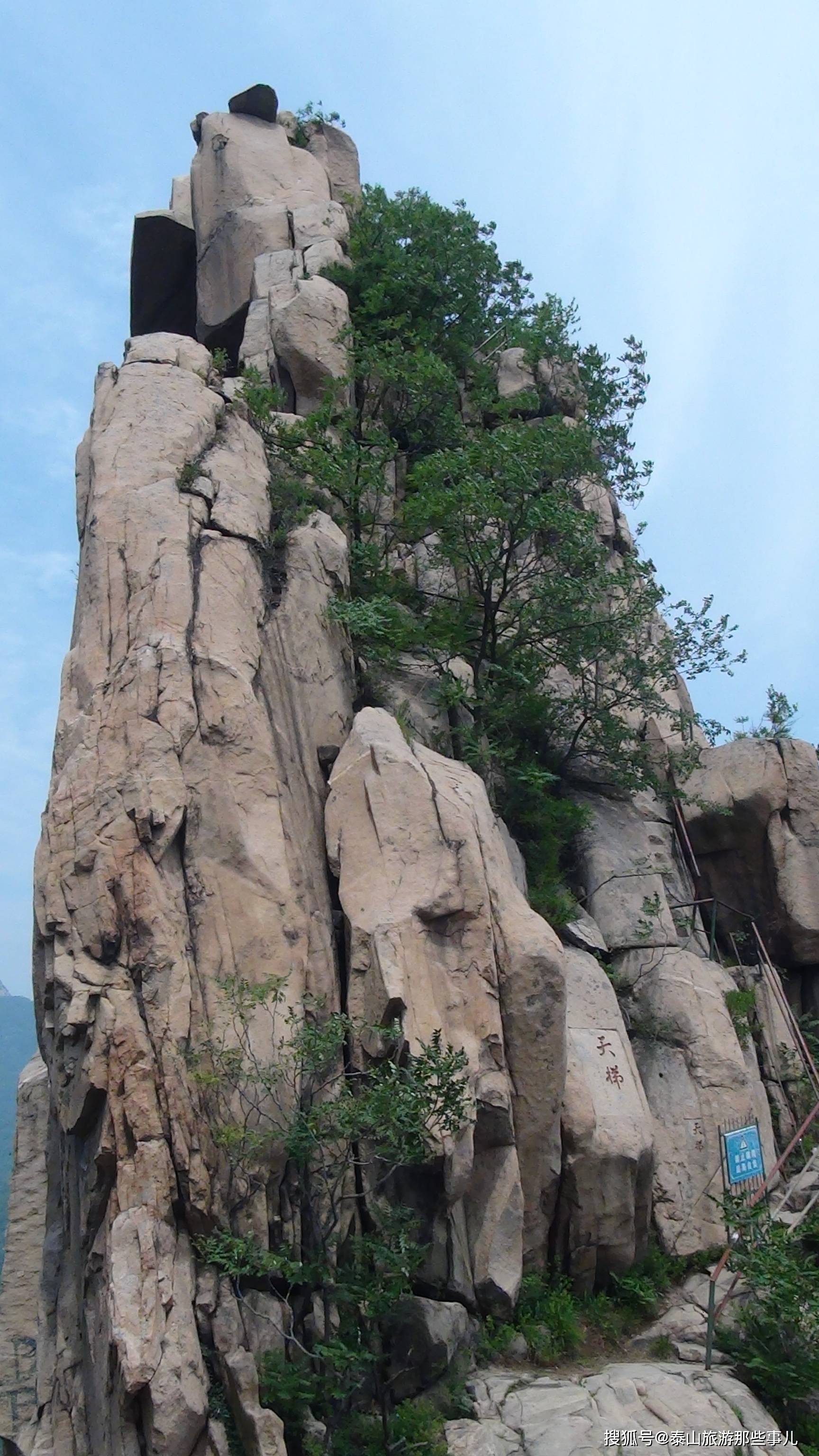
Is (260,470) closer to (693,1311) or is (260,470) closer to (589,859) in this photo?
(589,859)

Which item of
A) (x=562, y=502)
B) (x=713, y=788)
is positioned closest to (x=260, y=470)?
(x=562, y=502)

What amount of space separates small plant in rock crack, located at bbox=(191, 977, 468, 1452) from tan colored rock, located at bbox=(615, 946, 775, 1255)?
426cm

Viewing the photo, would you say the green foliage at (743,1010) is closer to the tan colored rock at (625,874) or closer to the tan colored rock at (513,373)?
the tan colored rock at (625,874)

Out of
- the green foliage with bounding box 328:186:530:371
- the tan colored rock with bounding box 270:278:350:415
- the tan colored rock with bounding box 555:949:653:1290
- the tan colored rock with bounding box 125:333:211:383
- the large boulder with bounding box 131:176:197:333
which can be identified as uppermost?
the large boulder with bounding box 131:176:197:333

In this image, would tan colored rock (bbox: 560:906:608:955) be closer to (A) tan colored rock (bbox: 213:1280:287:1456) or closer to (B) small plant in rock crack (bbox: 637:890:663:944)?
(B) small plant in rock crack (bbox: 637:890:663:944)

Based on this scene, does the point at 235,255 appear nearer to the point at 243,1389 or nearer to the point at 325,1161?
the point at 325,1161

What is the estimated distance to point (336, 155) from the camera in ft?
105

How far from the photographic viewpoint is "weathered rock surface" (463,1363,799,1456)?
1109 centimetres

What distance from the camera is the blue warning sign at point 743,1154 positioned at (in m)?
13.2

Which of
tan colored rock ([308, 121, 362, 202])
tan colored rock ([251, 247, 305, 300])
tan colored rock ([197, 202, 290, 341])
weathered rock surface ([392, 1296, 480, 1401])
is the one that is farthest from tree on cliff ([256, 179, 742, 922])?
tan colored rock ([308, 121, 362, 202])

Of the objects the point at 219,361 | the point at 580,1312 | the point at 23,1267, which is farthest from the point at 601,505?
the point at 23,1267

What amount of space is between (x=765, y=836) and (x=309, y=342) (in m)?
12.7

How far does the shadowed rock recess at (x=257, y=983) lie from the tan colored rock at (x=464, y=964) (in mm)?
35

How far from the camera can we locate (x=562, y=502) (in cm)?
1862
